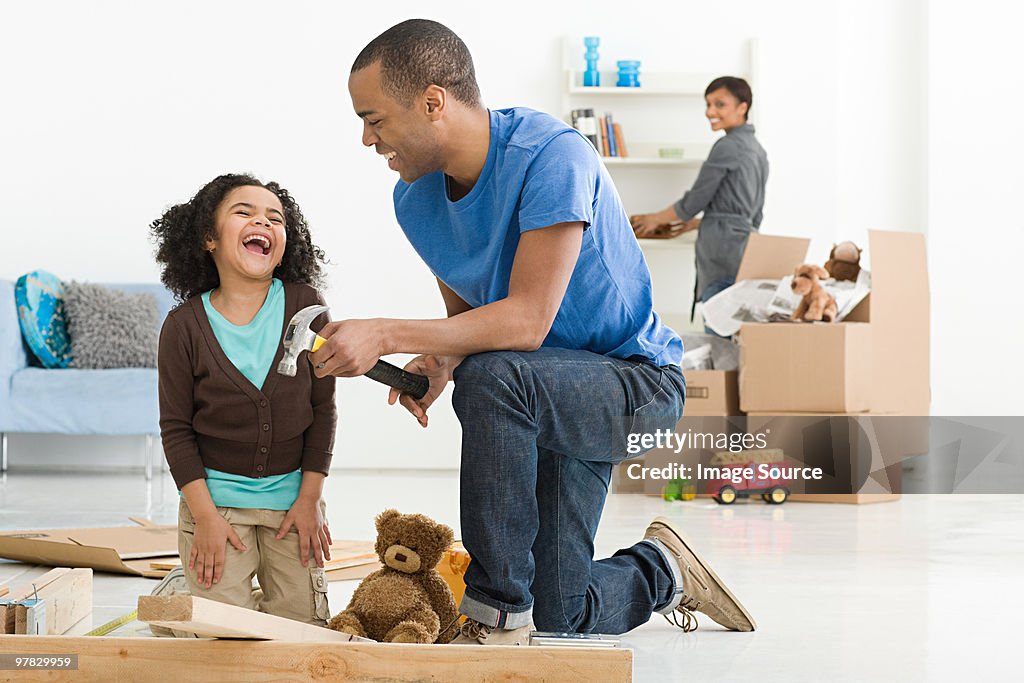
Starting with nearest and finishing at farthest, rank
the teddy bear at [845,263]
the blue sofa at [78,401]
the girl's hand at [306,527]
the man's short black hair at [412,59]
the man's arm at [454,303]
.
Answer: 1. the man's short black hair at [412,59]
2. the girl's hand at [306,527]
3. the man's arm at [454,303]
4. the teddy bear at [845,263]
5. the blue sofa at [78,401]

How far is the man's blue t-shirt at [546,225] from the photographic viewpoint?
151 cm

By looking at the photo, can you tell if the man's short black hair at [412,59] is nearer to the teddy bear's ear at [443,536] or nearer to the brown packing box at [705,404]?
the teddy bear's ear at [443,536]

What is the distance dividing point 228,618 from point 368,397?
379 centimetres

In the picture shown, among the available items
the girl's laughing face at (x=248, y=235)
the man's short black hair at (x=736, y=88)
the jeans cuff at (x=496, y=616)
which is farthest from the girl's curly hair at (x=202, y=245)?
the man's short black hair at (x=736, y=88)

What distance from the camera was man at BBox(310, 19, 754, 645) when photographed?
1442 millimetres

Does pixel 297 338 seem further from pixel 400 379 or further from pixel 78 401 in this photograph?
pixel 78 401

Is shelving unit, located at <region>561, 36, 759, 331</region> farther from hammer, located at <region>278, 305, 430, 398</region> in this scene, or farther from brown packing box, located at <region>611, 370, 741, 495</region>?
hammer, located at <region>278, 305, 430, 398</region>

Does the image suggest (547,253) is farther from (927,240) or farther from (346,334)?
(927,240)

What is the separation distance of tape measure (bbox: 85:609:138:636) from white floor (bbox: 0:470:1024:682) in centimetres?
2

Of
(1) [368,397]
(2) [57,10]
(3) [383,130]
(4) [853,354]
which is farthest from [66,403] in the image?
(3) [383,130]

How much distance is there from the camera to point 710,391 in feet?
13.3

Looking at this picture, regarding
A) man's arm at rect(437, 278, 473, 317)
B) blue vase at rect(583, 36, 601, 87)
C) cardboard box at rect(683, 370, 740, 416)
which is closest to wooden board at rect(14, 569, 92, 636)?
man's arm at rect(437, 278, 473, 317)

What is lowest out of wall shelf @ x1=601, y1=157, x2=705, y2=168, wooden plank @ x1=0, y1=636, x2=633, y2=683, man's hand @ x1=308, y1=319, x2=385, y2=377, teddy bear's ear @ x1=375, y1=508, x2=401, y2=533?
wooden plank @ x1=0, y1=636, x2=633, y2=683

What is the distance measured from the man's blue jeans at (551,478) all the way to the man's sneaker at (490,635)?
0.01m
